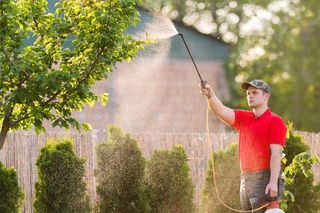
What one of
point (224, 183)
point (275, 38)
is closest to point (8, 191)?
point (224, 183)

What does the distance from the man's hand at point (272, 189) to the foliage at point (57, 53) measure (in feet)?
6.67

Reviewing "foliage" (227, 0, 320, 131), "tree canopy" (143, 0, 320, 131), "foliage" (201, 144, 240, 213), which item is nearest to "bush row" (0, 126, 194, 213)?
"foliage" (201, 144, 240, 213)

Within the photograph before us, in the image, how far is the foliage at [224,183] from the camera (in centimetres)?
1026

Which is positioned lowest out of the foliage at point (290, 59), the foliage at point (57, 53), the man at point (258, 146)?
the man at point (258, 146)

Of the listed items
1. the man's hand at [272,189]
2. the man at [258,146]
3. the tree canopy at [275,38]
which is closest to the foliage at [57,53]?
the man at [258,146]

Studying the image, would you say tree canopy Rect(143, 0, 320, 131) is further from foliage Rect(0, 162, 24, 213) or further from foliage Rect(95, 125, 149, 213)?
foliage Rect(0, 162, 24, 213)

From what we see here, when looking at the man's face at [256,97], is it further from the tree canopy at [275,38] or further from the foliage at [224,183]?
the tree canopy at [275,38]

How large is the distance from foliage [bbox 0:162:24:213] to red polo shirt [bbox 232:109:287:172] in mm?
4135

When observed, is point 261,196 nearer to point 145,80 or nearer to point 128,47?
point 128,47

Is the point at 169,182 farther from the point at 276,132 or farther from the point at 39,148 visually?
the point at 276,132

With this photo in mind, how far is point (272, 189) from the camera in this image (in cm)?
595

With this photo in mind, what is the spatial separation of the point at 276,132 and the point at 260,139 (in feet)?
0.44

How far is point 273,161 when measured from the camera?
595cm

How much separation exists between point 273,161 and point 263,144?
0.53 ft
